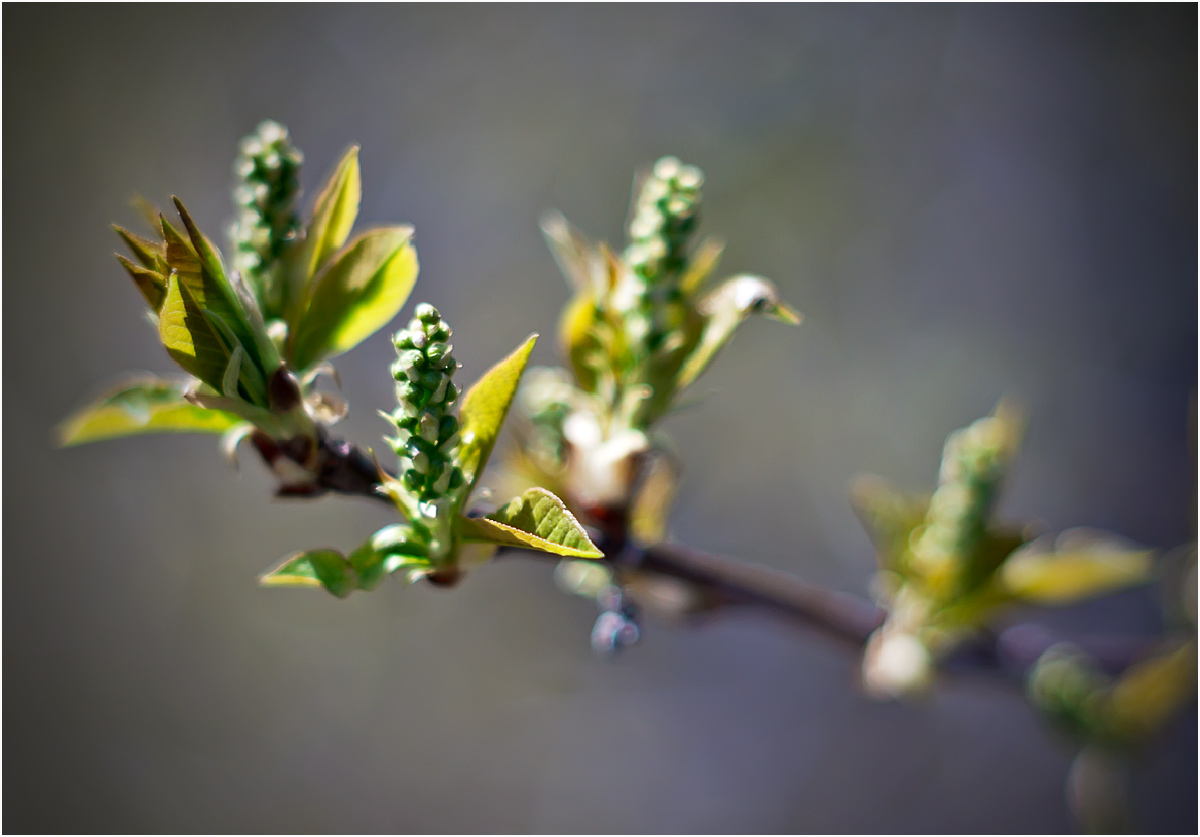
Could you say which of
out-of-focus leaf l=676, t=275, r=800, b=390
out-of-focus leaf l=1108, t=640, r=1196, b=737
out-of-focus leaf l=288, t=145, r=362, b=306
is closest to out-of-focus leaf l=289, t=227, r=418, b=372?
out-of-focus leaf l=288, t=145, r=362, b=306

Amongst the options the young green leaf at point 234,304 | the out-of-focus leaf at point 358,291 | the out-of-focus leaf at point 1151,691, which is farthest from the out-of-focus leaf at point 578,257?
the out-of-focus leaf at point 1151,691

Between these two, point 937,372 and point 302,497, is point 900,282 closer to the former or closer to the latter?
point 937,372

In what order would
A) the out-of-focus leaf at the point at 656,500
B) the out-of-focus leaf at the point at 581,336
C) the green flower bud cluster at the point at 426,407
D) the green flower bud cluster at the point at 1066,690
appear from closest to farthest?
the green flower bud cluster at the point at 426,407 < the out-of-focus leaf at the point at 581,336 < the out-of-focus leaf at the point at 656,500 < the green flower bud cluster at the point at 1066,690

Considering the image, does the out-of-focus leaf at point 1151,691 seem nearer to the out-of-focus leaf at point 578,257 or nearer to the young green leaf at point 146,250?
the out-of-focus leaf at point 578,257

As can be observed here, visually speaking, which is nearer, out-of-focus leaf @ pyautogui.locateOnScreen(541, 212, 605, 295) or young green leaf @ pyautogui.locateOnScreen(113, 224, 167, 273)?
young green leaf @ pyautogui.locateOnScreen(113, 224, 167, 273)

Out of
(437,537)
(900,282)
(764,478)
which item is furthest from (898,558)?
(900,282)

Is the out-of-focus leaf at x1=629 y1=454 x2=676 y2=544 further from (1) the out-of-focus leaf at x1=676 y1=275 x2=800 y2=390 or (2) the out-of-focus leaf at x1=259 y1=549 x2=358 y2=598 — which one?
(2) the out-of-focus leaf at x1=259 y1=549 x2=358 y2=598
